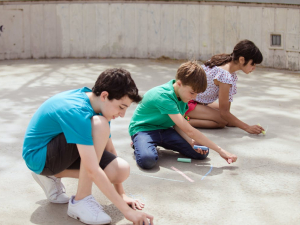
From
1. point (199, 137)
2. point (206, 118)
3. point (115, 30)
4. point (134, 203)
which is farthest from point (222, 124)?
point (115, 30)

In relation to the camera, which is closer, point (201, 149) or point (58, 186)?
point (58, 186)

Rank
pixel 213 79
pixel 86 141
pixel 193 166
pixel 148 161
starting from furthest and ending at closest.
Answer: pixel 213 79, pixel 193 166, pixel 148 161, pixel 86 141

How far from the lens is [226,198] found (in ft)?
8.30

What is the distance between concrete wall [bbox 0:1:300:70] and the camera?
7.64 m

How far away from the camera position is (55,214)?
7.60 feet

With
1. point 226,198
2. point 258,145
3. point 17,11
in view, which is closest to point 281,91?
point 258,145

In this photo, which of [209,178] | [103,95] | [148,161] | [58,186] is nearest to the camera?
[103,95]

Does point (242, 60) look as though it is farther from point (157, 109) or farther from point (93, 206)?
point (93, 206)

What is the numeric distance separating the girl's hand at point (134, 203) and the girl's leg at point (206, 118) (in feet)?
5.56

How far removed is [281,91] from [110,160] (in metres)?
3.70

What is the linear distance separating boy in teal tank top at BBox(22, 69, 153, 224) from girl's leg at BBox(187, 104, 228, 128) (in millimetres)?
1760

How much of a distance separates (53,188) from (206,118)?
6.44 feet

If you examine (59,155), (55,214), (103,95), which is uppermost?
(103,95)

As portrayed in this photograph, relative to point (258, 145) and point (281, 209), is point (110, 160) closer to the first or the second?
point (281, 209)
